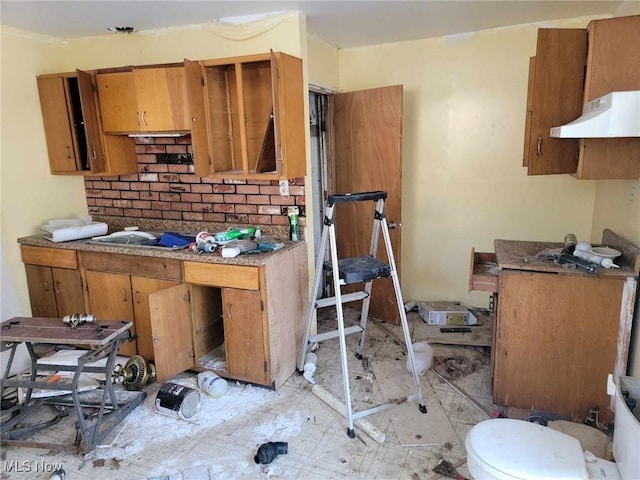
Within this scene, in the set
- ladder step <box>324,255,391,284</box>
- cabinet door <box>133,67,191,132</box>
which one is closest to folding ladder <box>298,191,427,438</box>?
ladder step <box>324,255,391,284</box>

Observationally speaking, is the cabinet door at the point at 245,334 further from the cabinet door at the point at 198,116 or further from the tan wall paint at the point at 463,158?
the tan wall paint at the point at 463,158

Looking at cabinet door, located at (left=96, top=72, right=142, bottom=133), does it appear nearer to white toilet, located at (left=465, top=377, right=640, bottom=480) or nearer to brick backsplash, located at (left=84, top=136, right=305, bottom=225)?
brick backsplash, located at (left=84, top=136, right=305, bottom=225)

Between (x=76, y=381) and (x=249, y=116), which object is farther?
(x=249, y=116)

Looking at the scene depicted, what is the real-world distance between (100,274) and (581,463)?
296 centimetres

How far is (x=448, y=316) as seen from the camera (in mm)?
3602

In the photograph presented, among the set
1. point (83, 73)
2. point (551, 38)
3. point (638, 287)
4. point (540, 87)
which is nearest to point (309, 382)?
point (638, 287)

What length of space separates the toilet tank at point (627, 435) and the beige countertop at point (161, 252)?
70.2 inches

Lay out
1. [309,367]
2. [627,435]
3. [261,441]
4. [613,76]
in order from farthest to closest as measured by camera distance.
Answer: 1. [309,367]
2. [261,441]
3. [613,76]
4. [627,435]

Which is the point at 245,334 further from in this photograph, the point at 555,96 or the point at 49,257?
the point at 555,96

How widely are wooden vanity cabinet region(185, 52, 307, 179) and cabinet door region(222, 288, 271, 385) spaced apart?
777 millimetres

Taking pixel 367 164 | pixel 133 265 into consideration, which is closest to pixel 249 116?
pixel 367 164

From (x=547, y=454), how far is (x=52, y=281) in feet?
10.9

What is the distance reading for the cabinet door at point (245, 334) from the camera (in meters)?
2.61

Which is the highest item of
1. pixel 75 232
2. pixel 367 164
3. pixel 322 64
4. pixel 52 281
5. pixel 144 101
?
pixel 322 64
